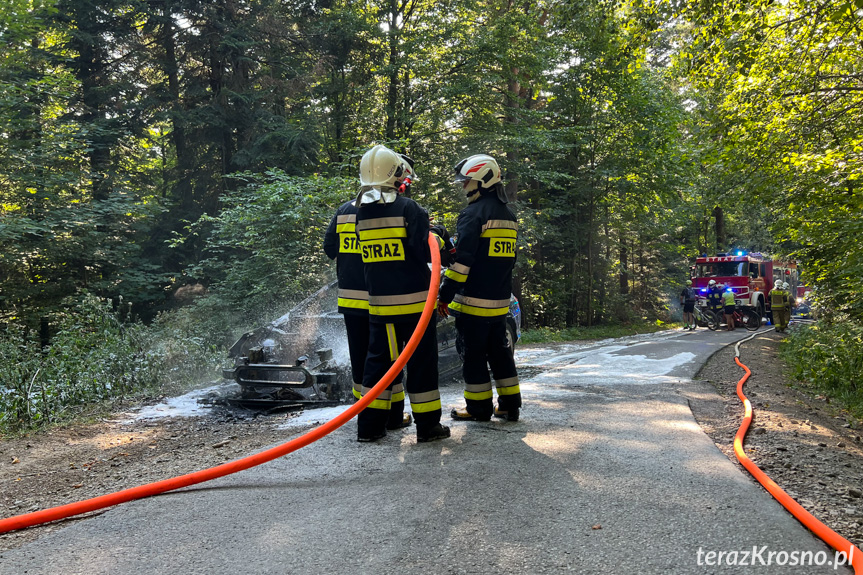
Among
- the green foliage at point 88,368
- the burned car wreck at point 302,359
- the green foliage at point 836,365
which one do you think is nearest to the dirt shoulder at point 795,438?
the green foliage at point 836,365

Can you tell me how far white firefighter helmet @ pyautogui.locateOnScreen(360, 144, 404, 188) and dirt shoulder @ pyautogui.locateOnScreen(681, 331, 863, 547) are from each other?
3.20 m

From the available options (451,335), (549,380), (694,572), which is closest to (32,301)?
(451,335)

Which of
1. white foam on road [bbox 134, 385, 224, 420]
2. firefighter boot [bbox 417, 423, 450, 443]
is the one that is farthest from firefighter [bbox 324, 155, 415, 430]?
white foam on road [bbox 134, 385, 224, 420]

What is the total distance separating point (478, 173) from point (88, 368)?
5.94m

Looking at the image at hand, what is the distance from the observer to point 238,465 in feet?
12.2

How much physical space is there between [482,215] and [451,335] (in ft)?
10.0

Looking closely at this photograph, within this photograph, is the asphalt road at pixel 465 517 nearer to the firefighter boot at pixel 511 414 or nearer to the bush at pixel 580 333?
the firefighter boot at pixel 511 414

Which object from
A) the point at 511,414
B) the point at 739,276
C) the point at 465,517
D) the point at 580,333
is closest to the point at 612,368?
the point at 511,414

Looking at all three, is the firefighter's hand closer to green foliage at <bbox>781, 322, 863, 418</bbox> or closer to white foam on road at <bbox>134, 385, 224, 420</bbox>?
white foam on road at <bbox>134, 385, 224, 420</bbox>

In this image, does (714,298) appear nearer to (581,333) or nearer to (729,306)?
(729,306)

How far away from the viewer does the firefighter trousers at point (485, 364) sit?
4820 mm

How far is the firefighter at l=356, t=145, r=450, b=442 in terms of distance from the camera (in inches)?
177

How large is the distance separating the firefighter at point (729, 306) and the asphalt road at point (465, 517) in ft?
55.7

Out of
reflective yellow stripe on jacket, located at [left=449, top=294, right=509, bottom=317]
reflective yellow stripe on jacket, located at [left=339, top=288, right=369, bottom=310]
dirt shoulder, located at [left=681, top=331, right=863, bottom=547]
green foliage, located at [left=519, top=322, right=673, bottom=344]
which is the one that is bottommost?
green foliage, located at [left=519, top=322, right=673, bottom=344]
